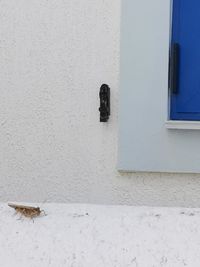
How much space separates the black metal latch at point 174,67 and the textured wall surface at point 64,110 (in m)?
0.43

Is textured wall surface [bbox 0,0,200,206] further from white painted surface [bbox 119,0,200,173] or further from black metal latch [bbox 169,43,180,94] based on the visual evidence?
black metal latch [bbox 169,43,180,94]

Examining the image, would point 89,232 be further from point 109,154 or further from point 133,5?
point 133,5

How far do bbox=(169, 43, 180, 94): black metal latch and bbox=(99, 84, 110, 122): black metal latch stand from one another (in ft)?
1.64

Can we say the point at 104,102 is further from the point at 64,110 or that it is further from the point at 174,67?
the point at 174,67

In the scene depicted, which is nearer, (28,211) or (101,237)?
(101,237)

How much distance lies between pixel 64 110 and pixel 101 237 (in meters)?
1.08

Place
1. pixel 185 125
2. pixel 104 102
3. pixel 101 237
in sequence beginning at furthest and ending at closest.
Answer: pixel 104 102
pixel 185 125
pixel 101 237

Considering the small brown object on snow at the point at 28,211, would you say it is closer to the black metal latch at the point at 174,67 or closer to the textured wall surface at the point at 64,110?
the textured wall surface at the point at 64,110

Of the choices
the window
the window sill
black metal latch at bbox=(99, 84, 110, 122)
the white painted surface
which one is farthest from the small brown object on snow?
the window

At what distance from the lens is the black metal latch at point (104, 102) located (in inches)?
159

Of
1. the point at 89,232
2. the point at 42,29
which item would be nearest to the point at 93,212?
the point at 89,232

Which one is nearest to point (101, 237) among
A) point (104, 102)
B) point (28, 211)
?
point (28, 211)

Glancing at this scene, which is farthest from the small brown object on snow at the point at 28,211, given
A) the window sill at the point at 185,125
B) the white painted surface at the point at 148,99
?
the window sill at the point at 185,125

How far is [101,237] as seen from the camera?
369 centimetres
